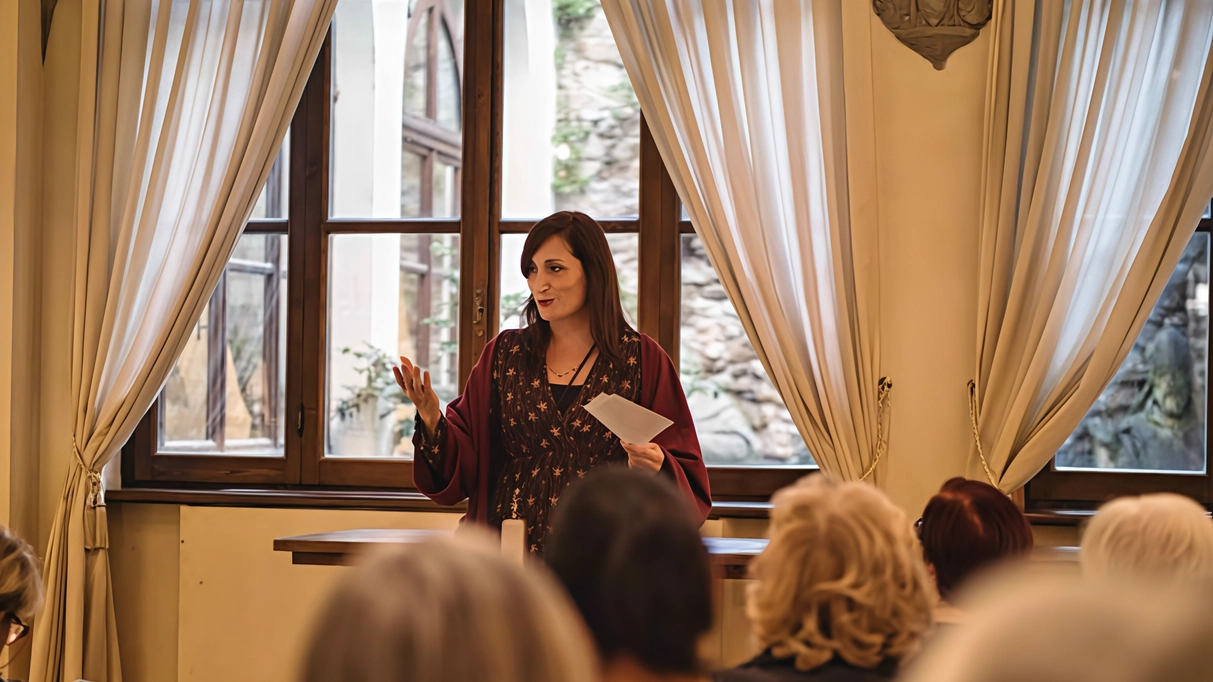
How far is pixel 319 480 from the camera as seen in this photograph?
3.81 meters

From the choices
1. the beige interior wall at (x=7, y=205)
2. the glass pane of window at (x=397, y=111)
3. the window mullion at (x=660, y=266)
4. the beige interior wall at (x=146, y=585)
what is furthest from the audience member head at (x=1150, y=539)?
the beige interior wall at (x=7, y=205)

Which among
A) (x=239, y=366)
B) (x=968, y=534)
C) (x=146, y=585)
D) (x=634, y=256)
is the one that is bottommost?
(x=146, y=585)

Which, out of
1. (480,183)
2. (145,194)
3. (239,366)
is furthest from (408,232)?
(145,194)

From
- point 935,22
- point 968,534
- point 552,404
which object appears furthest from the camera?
point 935,22

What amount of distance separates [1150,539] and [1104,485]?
208 centimetres

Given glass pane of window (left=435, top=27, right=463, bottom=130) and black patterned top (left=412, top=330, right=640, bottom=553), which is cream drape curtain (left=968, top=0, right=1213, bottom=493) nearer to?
black patterned top (left=412, top=330, right=640, bottom=553)

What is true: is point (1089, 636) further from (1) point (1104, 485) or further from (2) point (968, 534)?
(1) point (1104, 485)

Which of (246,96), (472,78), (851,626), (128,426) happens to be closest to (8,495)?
(128,426)

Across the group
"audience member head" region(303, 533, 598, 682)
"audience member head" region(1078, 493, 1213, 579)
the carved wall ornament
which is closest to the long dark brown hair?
the carved wall ornament

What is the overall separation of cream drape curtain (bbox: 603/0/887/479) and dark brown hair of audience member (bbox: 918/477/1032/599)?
146 cm

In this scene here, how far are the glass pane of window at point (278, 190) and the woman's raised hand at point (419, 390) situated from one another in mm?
1494

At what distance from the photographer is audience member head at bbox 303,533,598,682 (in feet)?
1.89

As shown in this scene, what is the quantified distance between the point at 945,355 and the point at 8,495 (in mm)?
3122

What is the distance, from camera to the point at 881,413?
3.37 metres
